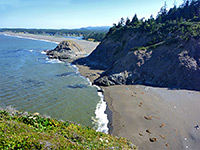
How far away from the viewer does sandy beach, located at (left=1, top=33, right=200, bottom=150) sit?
664 inches

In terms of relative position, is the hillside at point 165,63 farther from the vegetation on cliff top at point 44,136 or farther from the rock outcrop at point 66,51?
the rock outcrop at point 66,51

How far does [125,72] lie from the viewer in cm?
3612

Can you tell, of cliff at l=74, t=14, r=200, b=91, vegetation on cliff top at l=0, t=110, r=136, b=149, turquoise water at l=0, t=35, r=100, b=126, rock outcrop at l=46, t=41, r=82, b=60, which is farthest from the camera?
rock outcrop at l=46, t=41, r=82, b=60

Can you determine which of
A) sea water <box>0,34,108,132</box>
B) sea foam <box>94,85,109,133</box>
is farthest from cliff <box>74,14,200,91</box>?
sea foam <box>94,85,109,133</box>

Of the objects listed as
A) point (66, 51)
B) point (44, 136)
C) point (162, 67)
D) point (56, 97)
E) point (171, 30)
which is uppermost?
point (171, 30)

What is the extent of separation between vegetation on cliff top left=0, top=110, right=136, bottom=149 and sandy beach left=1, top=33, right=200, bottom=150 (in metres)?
4.94

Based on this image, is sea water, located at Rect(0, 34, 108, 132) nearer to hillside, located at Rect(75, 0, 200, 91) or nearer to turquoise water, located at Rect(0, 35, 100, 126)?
turquoise water, located at Rect(0, 35, 100, 126)

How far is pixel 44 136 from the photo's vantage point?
9.59m

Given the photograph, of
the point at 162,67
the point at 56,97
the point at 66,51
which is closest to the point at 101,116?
the point at 56,97

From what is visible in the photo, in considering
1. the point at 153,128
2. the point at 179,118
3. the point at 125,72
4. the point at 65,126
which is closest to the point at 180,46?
the point at 125,72

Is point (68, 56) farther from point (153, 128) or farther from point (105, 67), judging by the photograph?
point (153, 128)

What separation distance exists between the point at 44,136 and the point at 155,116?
16453 mm

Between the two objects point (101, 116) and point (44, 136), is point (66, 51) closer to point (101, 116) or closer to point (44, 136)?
point (101, 116)

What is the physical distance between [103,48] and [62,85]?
1116 inches
